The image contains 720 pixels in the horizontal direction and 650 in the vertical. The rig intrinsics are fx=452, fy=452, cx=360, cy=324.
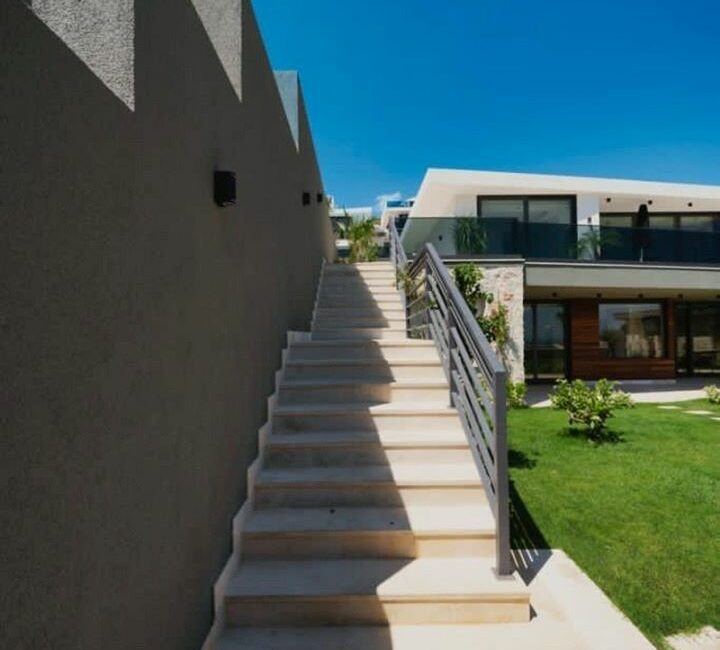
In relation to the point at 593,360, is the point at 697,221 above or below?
above

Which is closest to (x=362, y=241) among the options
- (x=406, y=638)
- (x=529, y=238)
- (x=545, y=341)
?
(x=529, y=238)

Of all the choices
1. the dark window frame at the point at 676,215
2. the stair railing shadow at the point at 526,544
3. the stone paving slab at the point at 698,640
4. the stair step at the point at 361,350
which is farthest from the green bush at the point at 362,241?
the stone paving slab at the point at 698,640

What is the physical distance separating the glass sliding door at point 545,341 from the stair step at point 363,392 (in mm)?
9460

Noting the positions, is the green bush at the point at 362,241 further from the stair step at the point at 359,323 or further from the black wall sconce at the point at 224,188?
the black wall sconce at the point at 224,188

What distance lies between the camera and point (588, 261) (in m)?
10.1

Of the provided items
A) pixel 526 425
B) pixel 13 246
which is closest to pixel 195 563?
pixel 13 246

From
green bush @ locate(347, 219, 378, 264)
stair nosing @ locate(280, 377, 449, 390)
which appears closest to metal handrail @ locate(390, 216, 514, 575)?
stair nosing @ locate(280, 377, 449, 390)

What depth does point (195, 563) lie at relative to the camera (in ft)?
6.95

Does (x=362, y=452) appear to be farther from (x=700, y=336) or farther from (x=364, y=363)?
(x=700, y=336)

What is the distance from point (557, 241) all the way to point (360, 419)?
26.6ft

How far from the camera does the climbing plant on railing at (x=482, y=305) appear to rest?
8930 mm

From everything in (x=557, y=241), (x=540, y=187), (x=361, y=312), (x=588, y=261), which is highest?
(x=540, y=187)

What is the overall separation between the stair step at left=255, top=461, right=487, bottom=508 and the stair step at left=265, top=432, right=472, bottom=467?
208 mm

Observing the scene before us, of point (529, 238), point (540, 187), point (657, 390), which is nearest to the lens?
point (529, 238)
